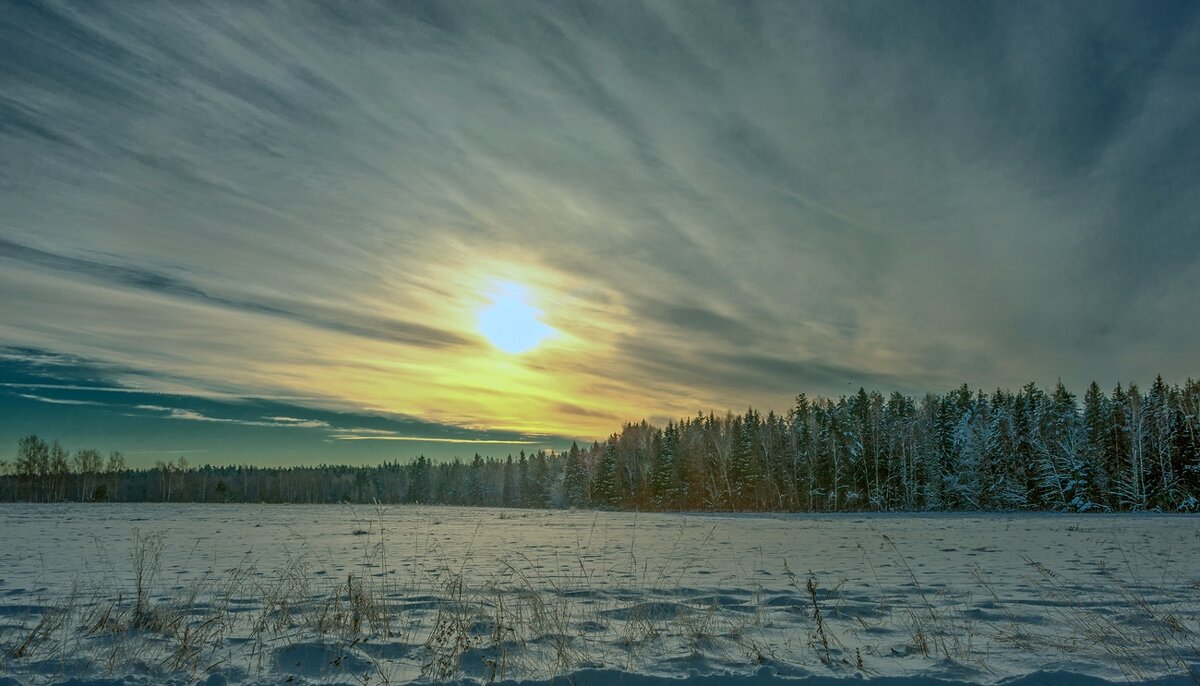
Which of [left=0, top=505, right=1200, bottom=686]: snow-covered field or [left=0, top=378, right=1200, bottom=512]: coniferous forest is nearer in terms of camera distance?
Result: [left=0, top=505, right=1200, bottom=686]: snow-covered field

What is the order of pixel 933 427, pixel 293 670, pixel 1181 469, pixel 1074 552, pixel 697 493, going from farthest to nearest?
pixel 697 493 → pixel 933 427 → pixel 1181 469 → pixel 1074 552 → pixel 293 670

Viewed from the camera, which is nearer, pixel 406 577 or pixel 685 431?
pixel 406 577

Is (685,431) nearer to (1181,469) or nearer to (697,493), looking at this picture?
(697,493)

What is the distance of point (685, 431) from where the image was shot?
10950cm

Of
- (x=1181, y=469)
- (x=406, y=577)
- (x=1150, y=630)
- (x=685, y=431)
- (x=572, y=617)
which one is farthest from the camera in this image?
(x=685, y=431)

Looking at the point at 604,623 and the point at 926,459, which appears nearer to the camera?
the point at 604,623

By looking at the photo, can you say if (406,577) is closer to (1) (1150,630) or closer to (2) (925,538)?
(1) (1150,630)

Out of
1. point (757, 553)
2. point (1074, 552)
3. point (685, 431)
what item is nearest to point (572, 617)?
point (757, 553)

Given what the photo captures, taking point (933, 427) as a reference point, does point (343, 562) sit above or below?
below

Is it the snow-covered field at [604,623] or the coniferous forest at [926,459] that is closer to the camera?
the snow-covered field at [604,623]

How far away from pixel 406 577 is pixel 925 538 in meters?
20.3

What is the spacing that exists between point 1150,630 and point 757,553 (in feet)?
37.9

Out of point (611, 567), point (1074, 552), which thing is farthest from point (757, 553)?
point (1074, 552)

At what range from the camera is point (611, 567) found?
14.6 metres
